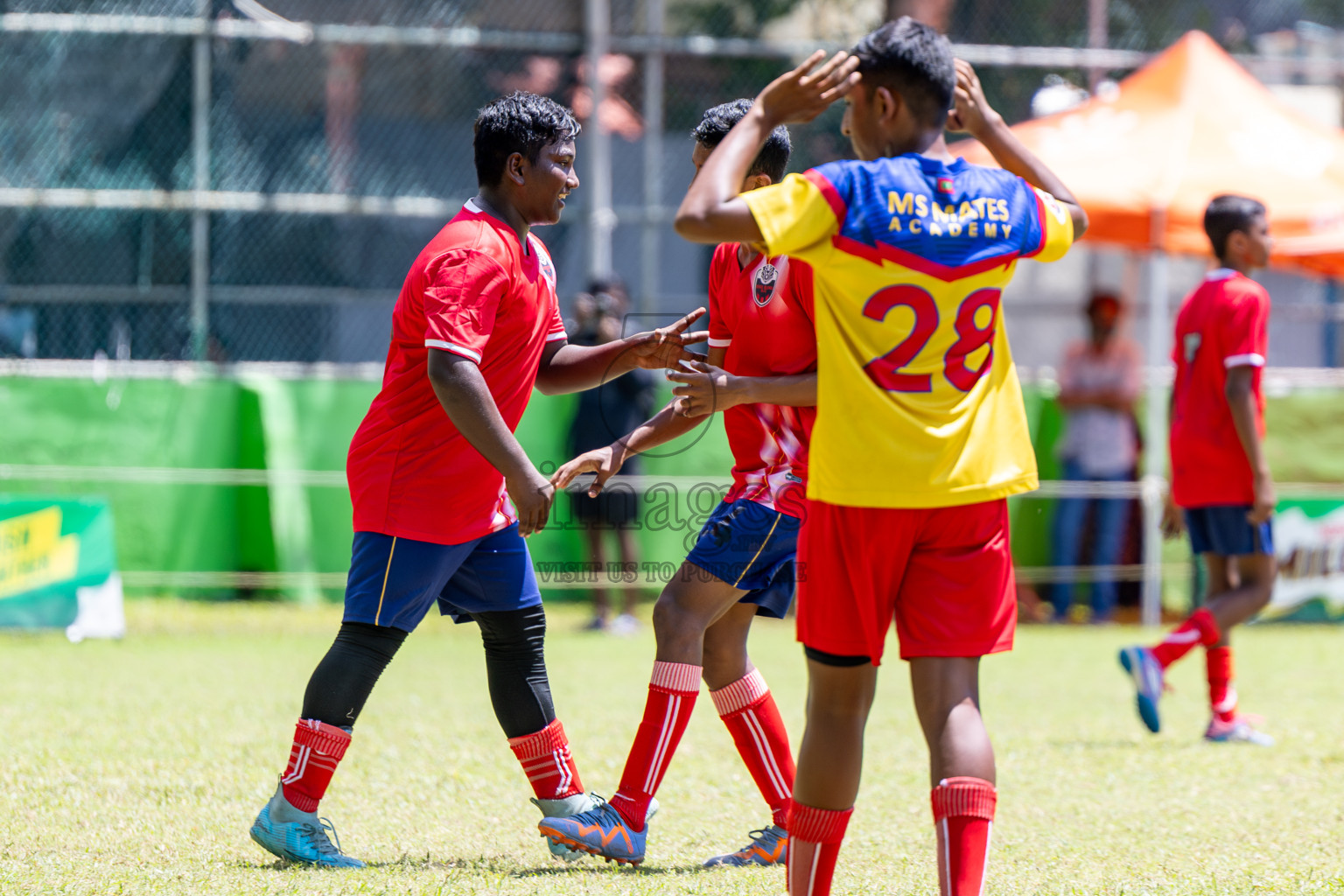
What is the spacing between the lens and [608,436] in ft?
34.3

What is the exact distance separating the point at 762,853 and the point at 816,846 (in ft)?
3.48

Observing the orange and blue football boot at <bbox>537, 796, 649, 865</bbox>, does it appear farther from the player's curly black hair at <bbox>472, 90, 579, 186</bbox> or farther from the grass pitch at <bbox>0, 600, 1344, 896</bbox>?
the player's curly black hair at <bbox>472, 90, 579, 186</bbox>

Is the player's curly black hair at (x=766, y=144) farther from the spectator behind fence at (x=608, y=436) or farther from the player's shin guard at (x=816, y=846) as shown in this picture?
the spectator behind fence at (x=608, y=436)

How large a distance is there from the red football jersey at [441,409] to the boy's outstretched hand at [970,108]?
4.18ft

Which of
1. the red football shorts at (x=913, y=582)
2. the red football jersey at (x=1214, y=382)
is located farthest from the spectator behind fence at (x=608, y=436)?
the red football shorts at (x=913, y=582)

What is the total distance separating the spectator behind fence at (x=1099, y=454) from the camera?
11.1 metres

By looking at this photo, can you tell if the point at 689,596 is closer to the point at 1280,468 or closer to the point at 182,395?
the point at 182,395

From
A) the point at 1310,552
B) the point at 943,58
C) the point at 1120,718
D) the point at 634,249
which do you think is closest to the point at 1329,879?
the point at 943,58

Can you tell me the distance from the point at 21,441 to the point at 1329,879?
9092mm

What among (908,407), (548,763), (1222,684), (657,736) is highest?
(908,407)

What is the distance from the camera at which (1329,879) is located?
3951mm

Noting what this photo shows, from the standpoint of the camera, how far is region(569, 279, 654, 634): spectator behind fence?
9.99 metres

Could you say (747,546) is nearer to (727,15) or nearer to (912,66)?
(912,66)

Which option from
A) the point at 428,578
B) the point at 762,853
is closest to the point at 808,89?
the point at 428,578
